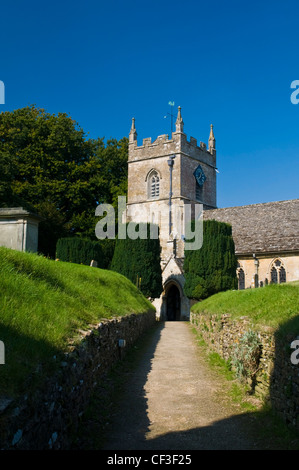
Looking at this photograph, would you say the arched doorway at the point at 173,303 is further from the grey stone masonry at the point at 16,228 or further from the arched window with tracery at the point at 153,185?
the grey stone masonry at the point at 16,228

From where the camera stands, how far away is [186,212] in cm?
3734

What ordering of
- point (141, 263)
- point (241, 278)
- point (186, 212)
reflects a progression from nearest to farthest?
point (141, 263), point (241, 278), point (186, 212)

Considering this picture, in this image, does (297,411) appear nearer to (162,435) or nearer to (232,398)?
(162,435)

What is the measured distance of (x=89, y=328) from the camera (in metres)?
7.32

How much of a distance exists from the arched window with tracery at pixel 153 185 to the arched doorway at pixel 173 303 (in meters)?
9.45

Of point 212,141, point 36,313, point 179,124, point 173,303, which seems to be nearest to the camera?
point 36,313

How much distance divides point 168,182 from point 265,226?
1015 cm

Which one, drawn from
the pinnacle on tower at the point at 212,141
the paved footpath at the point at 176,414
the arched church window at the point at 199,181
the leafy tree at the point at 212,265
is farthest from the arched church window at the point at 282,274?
the paved footpath at the point at 176,414

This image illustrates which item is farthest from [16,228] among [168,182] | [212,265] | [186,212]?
[168,182]

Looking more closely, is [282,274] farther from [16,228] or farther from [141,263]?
[16,228]

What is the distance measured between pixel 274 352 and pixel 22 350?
404 centimetres

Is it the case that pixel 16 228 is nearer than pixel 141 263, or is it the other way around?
pixel 16 228

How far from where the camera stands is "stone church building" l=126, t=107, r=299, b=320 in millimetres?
30719

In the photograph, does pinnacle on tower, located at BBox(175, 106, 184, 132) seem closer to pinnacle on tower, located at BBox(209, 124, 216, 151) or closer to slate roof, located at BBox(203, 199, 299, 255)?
pinnacle on tower, located at BBox(209, 124, 216, 151)
